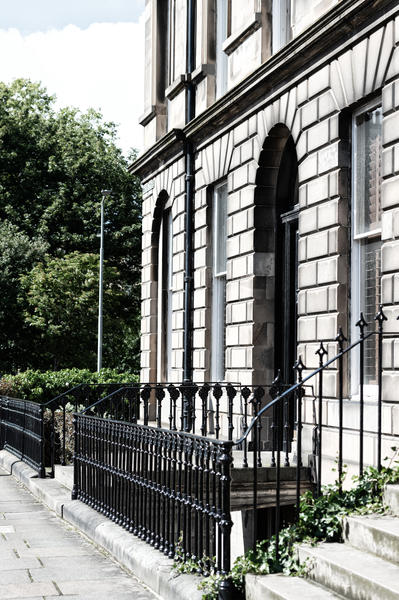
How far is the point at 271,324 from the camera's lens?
14.3 meters

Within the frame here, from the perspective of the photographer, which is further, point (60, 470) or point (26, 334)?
point (26, 334)

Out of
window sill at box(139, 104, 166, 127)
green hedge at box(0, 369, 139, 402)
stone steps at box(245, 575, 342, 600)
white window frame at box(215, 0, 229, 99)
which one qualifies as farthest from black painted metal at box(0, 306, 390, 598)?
green hedge at box(0, 369, 139, 402)

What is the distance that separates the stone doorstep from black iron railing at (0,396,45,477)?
0.93 metres

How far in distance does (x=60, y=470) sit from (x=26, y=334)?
30.9 metres

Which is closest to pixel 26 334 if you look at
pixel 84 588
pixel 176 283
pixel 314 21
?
pixel 176 283

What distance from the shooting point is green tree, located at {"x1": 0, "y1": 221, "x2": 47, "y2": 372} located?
142 ft

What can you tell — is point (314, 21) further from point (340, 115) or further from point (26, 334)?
point (26, 334)

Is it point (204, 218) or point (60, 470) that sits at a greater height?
point (204, 218)

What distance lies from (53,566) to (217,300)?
8.54 metres

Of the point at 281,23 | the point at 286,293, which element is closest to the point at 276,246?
the point at 286,293

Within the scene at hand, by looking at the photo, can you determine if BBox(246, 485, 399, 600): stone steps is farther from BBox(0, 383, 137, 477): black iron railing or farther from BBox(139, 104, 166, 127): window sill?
BBox(139, 104, 166, 127): window sill

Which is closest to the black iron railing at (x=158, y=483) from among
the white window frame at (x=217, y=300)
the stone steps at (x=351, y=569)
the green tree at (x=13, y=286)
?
the stone steps at (x=351, y=569)

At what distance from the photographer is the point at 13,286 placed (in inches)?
1731

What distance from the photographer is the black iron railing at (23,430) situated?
15258 millimetres
